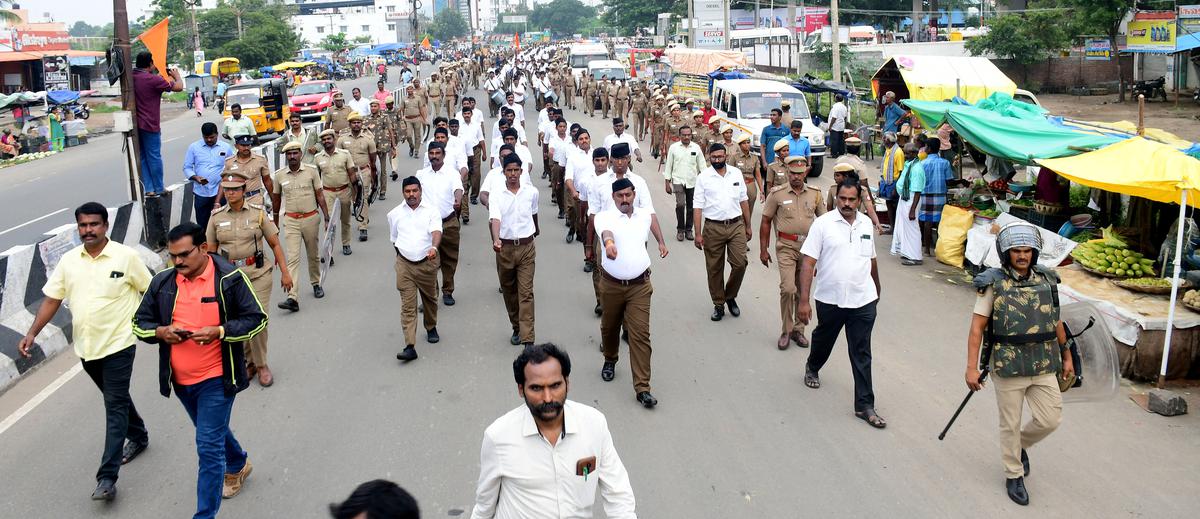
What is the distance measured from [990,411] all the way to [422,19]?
160 m

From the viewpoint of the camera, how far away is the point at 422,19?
15638 cm

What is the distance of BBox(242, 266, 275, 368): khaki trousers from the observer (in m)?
7.04

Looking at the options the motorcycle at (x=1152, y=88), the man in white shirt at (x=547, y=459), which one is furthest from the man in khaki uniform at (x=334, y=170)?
the motorcycle at (x=1152, y=88)

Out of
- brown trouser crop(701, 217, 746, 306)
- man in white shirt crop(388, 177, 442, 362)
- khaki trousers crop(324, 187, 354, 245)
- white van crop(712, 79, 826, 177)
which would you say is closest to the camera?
man in white shirt crop(388, 177, 442, 362)

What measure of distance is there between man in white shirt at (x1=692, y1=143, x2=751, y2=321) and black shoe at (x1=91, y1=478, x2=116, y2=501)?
5.32 metres

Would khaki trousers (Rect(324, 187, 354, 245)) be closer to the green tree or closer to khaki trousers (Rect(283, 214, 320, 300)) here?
khaki trousers (Rect(283, 214, 320, 300))

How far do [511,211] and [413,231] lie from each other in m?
0.87

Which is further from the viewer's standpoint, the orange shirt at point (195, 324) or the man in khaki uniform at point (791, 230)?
the man in khaki uniform at point (791, 230)

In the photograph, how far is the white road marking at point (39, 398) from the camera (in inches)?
255

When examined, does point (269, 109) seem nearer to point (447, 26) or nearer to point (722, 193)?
point (722, 193)

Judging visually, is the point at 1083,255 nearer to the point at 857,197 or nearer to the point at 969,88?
the point at 857,197

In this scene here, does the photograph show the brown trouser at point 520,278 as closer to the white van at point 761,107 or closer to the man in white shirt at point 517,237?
the man in white shirt at point 517,237

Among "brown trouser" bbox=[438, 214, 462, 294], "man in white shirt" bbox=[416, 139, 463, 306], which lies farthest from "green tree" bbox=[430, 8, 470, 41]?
"brown trouser" bbox=[438, 214, 462, 294]

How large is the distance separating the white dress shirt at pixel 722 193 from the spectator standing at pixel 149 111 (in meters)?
6.68
